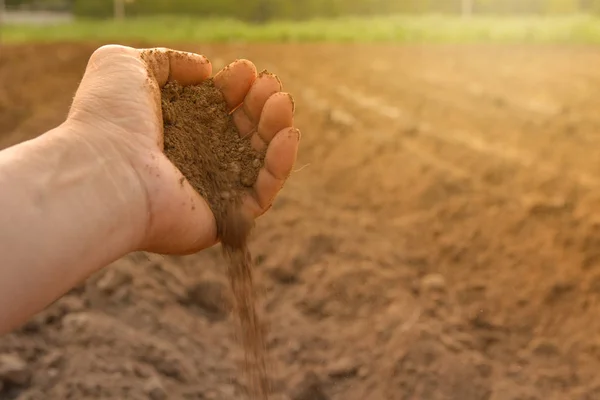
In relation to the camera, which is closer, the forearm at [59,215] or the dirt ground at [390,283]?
the forearm at [59,215]

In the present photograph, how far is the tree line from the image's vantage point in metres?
2.60

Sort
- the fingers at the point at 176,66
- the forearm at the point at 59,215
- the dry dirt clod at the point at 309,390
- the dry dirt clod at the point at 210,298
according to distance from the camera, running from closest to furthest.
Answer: the forearm at the point at 59,215 → the fingers at the point at 176,66 → the dry dirt clod at the point at 309,390 → the dry dirt clod at the point at 210,298

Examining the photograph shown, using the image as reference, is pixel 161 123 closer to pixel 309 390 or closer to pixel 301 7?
pixel 309 390

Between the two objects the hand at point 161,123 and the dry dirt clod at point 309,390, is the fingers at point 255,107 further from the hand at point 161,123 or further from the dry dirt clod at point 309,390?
the dry dirt clod at point 309,390

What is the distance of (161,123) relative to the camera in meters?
1.07

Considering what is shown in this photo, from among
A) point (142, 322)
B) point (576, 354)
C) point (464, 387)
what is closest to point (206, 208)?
point (142, 322)

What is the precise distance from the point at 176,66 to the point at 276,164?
241 mm

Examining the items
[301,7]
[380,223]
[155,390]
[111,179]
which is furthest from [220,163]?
[301,7]

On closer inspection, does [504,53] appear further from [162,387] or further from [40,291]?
[40,291]

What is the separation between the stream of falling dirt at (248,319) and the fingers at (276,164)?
0.09 metres

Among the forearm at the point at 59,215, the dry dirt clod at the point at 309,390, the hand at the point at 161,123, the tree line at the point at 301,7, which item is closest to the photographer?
the forearm at the point at 59,215

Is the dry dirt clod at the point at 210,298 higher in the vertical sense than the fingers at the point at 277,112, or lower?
lower

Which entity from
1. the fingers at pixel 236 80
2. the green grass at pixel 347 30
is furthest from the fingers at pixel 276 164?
the green grass at pixel 347 30

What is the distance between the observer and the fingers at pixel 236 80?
1152 mm
